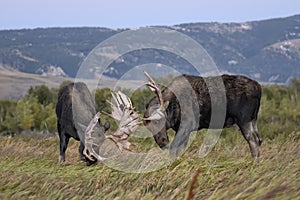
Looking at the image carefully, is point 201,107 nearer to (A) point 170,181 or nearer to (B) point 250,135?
(B) point 250,135

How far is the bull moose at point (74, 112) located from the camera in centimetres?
1134

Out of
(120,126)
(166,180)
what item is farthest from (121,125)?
(166,180)

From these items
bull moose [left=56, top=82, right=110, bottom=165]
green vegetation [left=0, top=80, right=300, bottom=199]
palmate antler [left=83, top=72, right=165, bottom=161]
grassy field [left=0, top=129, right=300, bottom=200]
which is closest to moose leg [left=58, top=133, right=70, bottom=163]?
bull moose [left=56, top=82, right=110, bottom=165]

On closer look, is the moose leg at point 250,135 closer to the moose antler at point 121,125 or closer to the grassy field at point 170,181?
the moose antler at point 121,125

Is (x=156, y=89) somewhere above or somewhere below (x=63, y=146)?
above

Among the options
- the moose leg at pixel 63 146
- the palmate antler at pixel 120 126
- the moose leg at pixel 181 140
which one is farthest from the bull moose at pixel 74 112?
the moose leg at pixel 181 140

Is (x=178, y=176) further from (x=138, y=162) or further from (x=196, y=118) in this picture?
(x=196, y=118)

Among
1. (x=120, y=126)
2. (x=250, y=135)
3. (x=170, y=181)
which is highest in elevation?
(x=170, y=181)

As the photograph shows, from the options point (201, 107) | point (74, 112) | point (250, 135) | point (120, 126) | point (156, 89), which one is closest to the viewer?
point (120, 126)

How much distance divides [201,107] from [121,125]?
2453 mm

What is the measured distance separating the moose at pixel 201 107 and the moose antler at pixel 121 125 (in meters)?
1.08

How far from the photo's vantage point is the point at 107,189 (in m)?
6.38

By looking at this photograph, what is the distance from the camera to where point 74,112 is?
1164 cm

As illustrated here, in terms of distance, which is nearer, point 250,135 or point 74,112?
point 250,135
